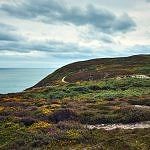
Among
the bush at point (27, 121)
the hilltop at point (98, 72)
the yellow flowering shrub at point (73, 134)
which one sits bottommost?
the yellow flowering shrub at point (73, 134)

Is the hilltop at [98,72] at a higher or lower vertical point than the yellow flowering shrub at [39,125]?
higher

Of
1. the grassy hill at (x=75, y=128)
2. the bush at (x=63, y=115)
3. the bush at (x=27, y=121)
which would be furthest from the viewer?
the bush at (x=63, y=115)

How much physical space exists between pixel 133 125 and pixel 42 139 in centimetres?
858

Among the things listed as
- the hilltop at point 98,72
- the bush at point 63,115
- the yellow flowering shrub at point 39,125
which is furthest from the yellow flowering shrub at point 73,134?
the hilltop at point 98,72

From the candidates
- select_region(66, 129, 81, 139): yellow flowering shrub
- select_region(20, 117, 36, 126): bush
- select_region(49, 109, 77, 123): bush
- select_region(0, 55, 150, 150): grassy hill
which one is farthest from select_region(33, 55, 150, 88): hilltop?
select_region(66, 129, 81, 139): yellow flowering shrub

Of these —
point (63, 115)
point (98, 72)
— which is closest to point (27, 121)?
point (63, 115)

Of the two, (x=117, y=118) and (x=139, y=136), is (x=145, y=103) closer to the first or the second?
(x=117, y=118)

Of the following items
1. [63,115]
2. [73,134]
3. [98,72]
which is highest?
[98,72]

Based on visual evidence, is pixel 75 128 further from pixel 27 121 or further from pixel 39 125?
pixel 27 121

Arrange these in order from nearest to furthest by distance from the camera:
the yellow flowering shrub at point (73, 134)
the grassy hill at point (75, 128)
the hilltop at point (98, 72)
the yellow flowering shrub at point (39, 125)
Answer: the grassy hill at point (75, 128) < the yellow flowering shrub at point (73, 134) < the yellow flowering shrub at point (39, 125) < the hilltop at point (98, 72)

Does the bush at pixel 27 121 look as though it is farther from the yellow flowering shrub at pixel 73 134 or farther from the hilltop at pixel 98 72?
the hilltop at pixel 98 72

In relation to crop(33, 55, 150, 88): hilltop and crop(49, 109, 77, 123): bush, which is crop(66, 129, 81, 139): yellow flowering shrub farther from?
crop(33, 55, 150, 88): hilltop

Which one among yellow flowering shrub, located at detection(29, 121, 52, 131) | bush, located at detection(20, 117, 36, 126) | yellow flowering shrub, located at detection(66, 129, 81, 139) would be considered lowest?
yellow flowering shrub, located at detection(66, 129, 81, 139)

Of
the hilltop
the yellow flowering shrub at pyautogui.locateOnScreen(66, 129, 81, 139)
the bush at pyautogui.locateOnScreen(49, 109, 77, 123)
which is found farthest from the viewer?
the hilltop
